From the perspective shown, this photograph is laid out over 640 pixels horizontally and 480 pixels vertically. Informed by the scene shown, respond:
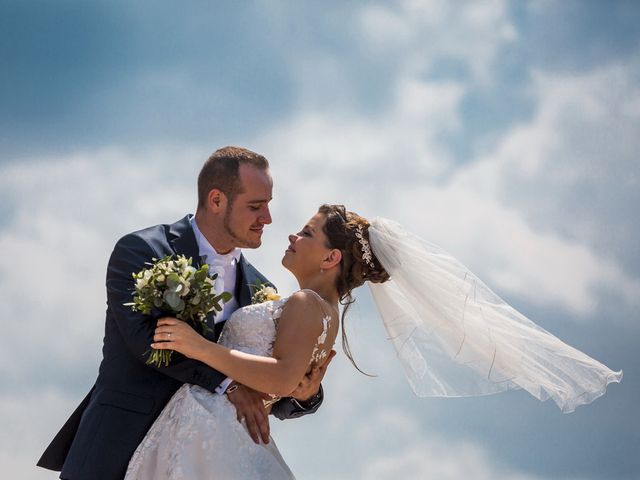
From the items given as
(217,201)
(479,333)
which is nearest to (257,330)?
(217,201)

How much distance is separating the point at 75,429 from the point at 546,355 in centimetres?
444

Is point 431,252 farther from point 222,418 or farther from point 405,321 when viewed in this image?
point 222,418

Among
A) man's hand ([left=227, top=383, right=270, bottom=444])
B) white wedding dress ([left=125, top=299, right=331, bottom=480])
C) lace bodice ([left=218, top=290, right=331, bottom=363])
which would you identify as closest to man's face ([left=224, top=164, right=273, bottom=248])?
lace bodice ([left=218, top=290, right=331, bottom=363])

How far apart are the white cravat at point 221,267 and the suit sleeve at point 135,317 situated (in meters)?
0.65

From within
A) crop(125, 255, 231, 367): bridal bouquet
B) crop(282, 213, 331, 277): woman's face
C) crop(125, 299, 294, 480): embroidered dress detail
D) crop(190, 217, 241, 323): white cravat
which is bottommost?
crop(125, 299, 294, 480): embroidered dress detail

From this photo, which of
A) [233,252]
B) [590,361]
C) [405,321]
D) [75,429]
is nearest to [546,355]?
[590,361]

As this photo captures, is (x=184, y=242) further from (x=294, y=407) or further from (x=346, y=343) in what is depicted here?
(x=346, y=343)

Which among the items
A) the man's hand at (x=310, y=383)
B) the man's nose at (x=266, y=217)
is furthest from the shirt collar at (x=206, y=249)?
the man's hand at (x=310, y=383)

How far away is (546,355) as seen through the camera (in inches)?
359

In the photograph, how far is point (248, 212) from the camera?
8.80m

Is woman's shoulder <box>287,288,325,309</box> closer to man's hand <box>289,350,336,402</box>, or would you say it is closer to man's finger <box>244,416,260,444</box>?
man's hand <box>289,350,336,402</box>

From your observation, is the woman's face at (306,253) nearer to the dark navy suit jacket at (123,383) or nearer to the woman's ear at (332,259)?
the woman's ear at (332,259)

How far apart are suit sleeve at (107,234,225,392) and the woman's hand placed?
151 millimetres

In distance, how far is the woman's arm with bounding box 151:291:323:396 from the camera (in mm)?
7434
